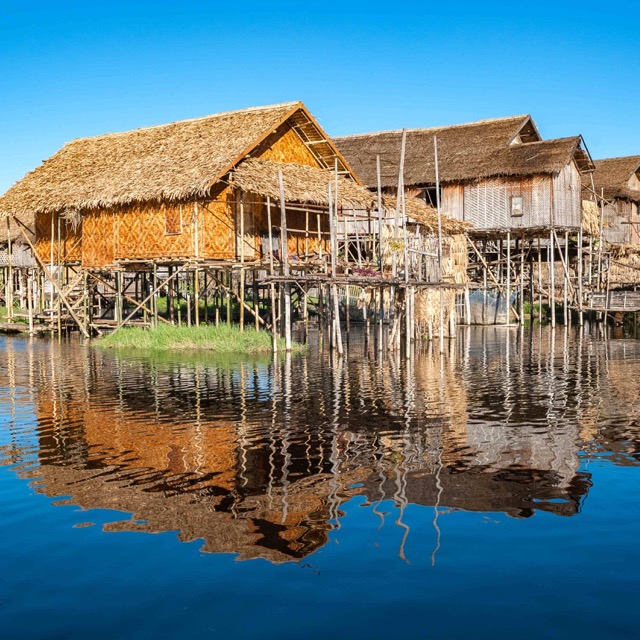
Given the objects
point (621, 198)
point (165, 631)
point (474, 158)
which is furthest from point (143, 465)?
point (621, 198)

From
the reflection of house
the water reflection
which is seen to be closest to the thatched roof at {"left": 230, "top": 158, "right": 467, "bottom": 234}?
the water reflection

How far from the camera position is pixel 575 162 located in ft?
128

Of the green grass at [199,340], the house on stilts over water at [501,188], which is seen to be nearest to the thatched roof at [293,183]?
the green grass at [199,340]

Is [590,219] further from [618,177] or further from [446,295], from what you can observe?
[446,295]

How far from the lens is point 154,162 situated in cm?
2709

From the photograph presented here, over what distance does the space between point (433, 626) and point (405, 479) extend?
3.41 metres

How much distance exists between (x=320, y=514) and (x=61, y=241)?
24920mm

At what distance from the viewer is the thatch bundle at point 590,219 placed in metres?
41.0

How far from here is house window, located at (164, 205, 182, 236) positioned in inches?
1009

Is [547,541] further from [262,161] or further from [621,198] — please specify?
[621,198]

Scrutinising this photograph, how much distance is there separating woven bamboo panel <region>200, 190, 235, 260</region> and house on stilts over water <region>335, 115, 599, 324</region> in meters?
11.4

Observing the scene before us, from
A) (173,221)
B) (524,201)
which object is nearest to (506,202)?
(524,201)

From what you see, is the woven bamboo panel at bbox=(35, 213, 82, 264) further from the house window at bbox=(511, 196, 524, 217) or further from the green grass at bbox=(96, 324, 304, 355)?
the house window at bbox=(511, 196, 524, 217)

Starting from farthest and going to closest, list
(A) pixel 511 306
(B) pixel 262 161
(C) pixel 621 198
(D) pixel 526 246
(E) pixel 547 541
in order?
(C) pixel 621 198
(D) pixel 526 246
(A) pixel 511 306
(B) pixel 262 161
(E) pixel 547 541
